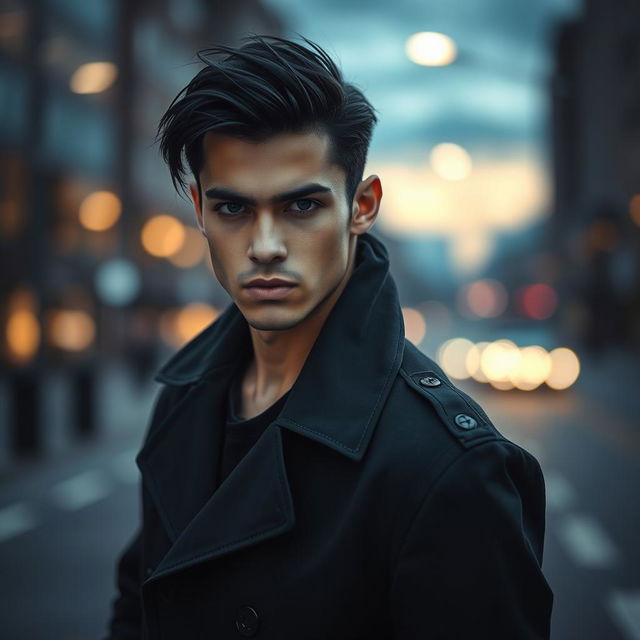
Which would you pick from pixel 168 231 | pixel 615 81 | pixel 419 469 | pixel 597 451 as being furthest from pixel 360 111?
pixel 615 81

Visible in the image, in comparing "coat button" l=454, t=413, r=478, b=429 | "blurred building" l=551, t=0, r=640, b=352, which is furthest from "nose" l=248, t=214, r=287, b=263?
"blurred building" l=551, t=0, r=640, b=352

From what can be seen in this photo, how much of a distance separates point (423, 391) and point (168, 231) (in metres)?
44.0

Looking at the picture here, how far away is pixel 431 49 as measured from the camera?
29.2 feet

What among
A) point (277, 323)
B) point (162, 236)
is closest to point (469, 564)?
point (277, 323)

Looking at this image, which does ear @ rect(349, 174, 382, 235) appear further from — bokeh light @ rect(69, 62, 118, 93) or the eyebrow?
bokeh light @ rect(69, 62, 118, 93)

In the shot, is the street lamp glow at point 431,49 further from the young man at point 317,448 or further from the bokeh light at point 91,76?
the bokeh light at point 91,76

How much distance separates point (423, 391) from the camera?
181cm

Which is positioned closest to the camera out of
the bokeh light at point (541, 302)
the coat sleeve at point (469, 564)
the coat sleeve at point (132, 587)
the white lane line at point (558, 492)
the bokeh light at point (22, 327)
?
the coat sleeve at point (469, 564)

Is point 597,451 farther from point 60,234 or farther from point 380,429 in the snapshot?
point 60,234

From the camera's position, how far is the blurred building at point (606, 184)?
37906 mm

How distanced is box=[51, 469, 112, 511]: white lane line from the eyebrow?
A: 7.71m

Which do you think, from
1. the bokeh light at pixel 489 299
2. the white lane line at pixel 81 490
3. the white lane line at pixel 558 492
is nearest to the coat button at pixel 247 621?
the white lane line at pixel 558 492

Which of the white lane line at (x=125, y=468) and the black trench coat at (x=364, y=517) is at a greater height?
the black trench coat at (x=364, y=517)

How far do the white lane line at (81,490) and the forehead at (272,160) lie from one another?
7.76 metres
